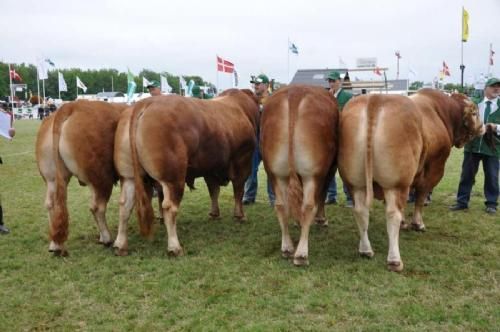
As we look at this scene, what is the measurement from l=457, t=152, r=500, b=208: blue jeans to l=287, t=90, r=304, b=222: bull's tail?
390 cm

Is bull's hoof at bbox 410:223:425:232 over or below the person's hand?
below

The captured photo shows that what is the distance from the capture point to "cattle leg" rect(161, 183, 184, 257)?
5.29 meters

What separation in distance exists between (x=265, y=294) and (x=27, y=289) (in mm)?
2293

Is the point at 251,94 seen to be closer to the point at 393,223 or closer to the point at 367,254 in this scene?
the point at 367,254

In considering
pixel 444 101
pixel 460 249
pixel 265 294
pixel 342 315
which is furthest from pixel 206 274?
pixel 444 101

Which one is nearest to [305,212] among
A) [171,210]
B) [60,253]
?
[171,210]

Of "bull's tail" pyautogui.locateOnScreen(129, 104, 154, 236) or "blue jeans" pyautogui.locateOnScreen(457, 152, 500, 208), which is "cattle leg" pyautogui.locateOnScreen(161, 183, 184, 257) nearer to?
"bull's tail" pyautogui.locateOnScreen(129, 104, 154, 236)

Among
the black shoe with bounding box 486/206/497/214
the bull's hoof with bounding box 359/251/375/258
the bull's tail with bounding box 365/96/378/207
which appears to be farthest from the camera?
the black shoe with bounding box 486/206/497/214

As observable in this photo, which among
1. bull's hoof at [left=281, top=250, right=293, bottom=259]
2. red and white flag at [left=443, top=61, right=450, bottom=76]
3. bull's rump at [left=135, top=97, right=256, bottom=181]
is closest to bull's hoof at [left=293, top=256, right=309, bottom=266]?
bull's hoof at [left=281, top=250, right=293, bottom=259]

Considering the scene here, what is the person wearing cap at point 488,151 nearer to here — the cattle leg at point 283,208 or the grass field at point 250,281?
the grass field at point 250,281

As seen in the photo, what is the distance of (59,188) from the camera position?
5.21m

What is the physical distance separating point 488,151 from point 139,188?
17.5 ft

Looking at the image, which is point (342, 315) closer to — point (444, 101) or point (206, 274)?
point (206, 274)

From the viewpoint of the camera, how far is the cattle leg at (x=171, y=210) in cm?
529
